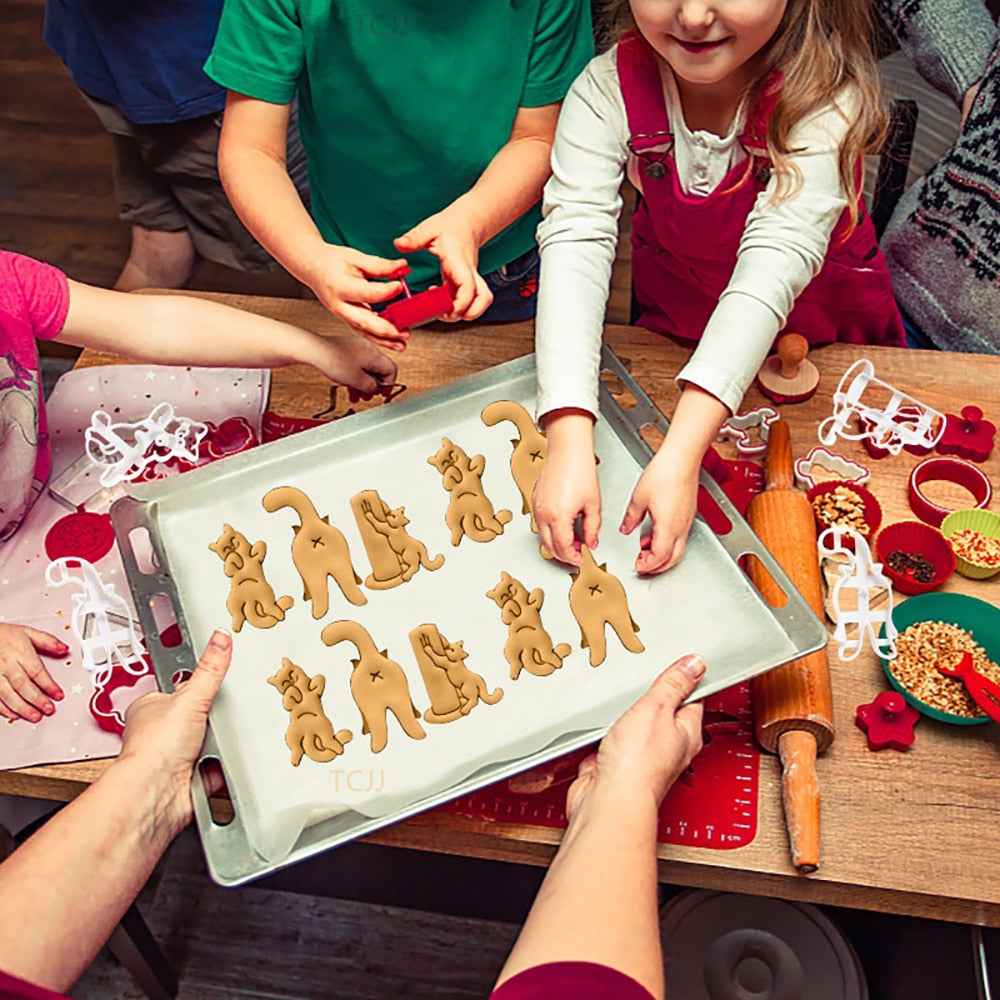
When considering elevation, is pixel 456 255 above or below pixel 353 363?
above

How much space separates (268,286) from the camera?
2084 millimetres

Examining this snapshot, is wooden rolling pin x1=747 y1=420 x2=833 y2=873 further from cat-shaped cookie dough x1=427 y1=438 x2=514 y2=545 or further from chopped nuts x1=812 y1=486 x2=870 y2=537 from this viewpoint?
cat-shaped cookie dough x1=427 y1=438 x2=514 y2=545

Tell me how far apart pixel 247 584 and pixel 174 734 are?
0.15 meters

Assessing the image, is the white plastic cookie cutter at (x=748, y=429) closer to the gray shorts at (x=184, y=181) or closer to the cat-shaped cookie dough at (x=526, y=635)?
the cat-shaped cookie dough at (x=526, y=635)

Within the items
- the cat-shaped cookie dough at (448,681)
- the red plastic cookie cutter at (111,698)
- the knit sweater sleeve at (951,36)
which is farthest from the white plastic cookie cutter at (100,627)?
the knit sweater sleeve at (951,36)

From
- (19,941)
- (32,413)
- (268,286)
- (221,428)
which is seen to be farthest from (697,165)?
(268,286)

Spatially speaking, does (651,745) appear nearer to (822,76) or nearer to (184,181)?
(822,76)

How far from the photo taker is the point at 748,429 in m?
1.01

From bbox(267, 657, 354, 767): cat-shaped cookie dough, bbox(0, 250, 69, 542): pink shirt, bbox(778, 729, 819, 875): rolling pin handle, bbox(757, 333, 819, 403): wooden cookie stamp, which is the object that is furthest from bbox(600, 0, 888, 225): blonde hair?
bbox(0, 250, 69, 542): pink shirt

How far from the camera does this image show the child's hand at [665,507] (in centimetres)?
84

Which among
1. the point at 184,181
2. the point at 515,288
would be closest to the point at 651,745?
the point at 515,288

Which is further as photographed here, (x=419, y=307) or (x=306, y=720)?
(x=419, y=307)

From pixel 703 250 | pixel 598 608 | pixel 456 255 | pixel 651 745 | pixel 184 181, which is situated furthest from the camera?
pixel 184 181

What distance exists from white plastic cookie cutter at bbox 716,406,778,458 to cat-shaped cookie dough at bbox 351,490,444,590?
33cm
